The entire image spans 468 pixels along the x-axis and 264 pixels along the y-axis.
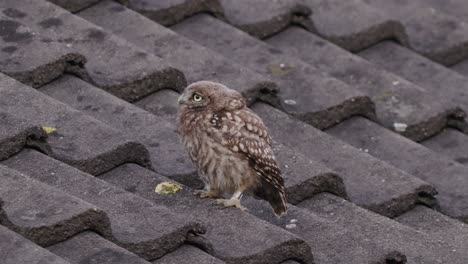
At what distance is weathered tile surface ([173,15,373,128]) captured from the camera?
23.1 feet

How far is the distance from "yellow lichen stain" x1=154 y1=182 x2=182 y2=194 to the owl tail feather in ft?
1.33

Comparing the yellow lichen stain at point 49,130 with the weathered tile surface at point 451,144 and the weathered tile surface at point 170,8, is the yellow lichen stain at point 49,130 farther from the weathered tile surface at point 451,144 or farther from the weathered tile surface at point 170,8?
the weathered tile surface at point 451,144

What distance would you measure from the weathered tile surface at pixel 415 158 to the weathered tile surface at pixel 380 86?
23 centimetres

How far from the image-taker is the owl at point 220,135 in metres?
6.23

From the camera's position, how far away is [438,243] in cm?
614

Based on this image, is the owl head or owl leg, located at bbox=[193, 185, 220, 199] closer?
owl leg, located at bbox=[193, 185, 220, 199]

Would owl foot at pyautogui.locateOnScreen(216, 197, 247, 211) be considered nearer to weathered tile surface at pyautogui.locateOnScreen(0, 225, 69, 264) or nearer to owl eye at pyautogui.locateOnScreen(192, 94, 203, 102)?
owl eye at pyautogui.locateOnScreen(192, 94, 203, 102)

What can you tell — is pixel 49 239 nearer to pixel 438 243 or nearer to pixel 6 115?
pixel 6 115

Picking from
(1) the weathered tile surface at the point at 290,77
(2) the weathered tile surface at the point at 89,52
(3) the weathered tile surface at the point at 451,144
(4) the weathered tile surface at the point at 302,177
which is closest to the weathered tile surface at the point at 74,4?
(2) the weathered tile surface at the point at 89,52

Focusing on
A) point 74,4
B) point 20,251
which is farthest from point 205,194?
point 74,4

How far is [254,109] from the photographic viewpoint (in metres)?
6.92

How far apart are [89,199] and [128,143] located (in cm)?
50

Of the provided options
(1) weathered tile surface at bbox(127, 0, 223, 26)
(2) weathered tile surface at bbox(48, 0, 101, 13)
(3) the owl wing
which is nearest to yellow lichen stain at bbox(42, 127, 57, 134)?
(3) the owl wing

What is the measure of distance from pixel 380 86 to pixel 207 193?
166cm
